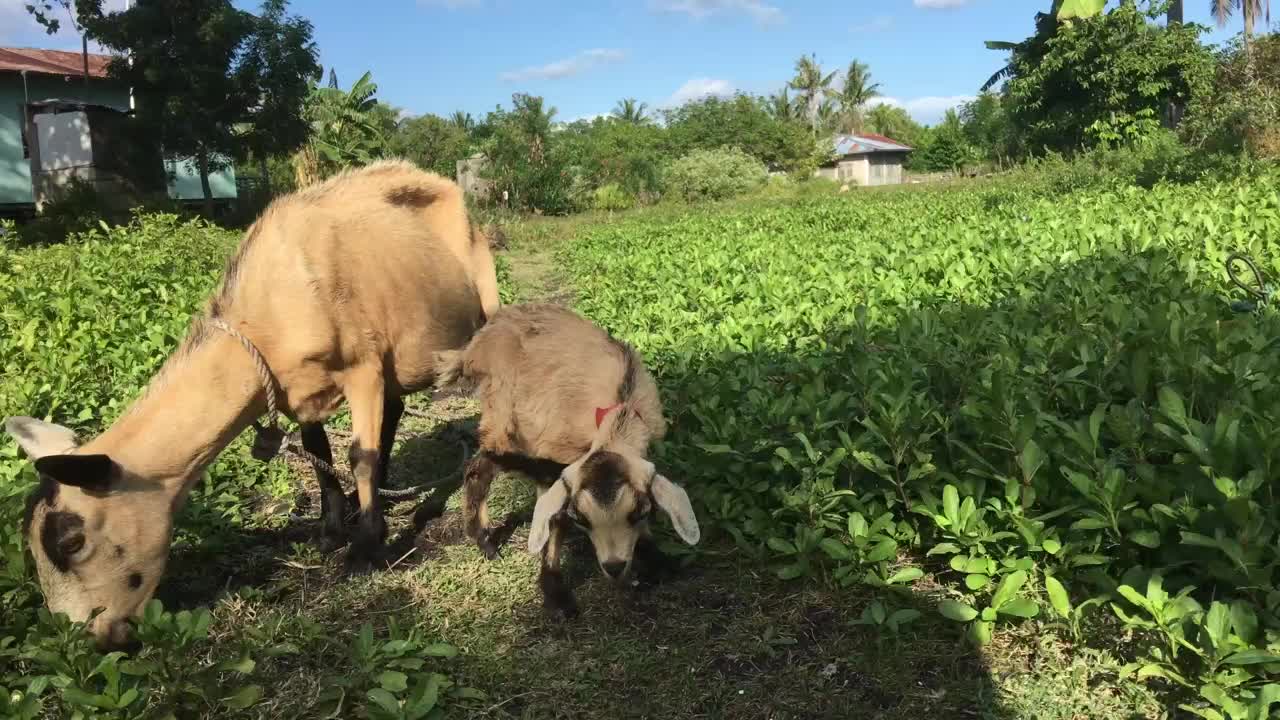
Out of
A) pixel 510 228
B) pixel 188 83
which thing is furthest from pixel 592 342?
pixel 188 83

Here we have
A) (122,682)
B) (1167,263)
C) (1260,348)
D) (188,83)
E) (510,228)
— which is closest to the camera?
(122,682)

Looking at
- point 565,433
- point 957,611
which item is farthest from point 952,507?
point 565,433

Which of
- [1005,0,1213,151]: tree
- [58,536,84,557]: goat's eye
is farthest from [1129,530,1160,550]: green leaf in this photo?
[1005,0,1213,151]: tree

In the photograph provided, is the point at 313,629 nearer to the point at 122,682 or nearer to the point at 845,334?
the point at 122,682

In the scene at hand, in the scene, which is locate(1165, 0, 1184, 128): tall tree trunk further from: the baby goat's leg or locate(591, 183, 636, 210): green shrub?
the baby goat's leg

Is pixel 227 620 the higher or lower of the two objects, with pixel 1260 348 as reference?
lower

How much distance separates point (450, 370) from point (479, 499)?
818mm

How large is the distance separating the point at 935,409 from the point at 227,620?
3380 millimetres

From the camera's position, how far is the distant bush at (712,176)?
41.1 m

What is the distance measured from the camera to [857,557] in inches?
139

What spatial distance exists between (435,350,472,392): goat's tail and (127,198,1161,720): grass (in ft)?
2.87

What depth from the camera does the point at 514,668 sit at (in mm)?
3438

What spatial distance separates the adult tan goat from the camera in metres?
3.33

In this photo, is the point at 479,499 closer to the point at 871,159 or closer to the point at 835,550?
the point at 835,550
